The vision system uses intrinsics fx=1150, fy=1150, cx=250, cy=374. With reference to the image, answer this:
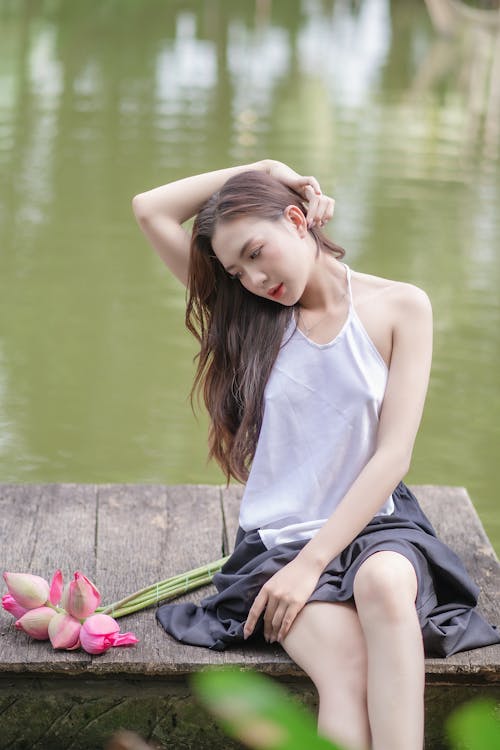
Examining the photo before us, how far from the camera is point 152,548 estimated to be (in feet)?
8.33

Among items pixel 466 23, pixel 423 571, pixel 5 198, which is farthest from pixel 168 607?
pixel 466 23

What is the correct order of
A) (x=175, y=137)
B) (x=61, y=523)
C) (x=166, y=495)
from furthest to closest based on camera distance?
(x=175, y=137)
(x=166, y=495)
(x=61, y=523)

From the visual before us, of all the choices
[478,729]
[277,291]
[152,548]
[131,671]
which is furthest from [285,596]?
[478,729]

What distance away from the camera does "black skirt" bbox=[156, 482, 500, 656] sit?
6.53ft

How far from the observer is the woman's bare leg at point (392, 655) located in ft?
5.70

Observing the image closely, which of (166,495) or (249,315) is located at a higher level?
(249,315)

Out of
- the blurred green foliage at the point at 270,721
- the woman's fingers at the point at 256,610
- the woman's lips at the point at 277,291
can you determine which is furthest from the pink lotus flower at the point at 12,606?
the blurred green foliage at the point at 270,721

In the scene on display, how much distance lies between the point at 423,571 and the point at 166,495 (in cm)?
95

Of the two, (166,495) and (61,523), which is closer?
(61,523)

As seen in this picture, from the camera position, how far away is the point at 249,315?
7.27 ft

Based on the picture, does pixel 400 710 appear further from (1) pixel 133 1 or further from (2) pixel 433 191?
(1) pixel 133 1

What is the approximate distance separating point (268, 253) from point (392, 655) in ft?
2.39

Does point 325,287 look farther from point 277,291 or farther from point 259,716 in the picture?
point 259,716

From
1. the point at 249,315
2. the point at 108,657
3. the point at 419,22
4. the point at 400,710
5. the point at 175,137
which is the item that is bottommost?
the point at 419,22
